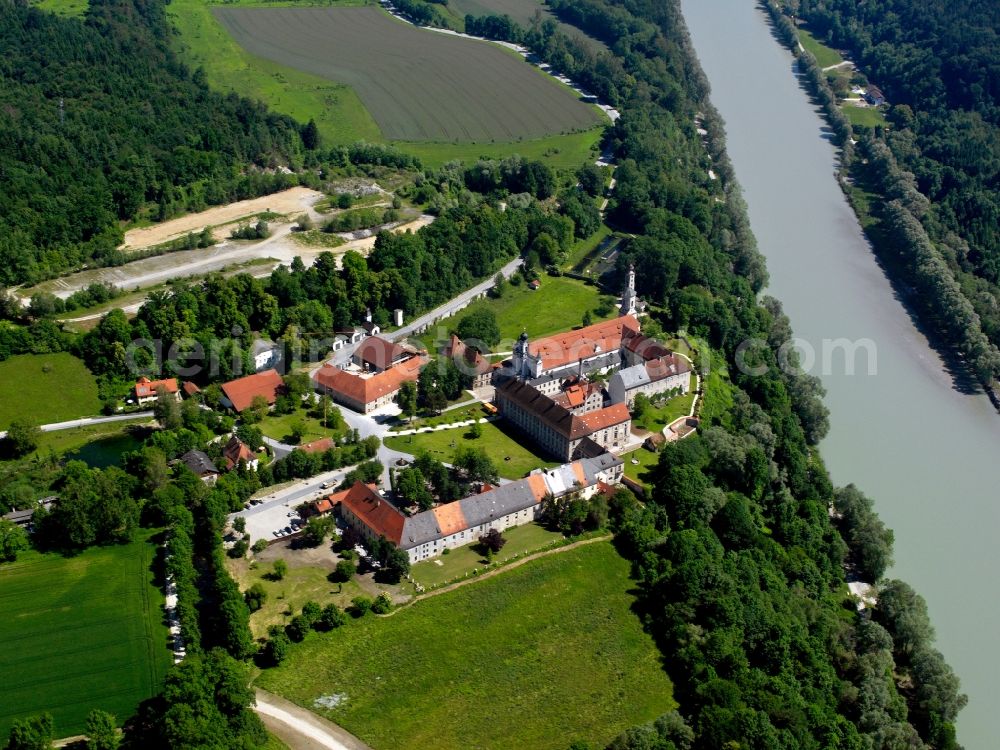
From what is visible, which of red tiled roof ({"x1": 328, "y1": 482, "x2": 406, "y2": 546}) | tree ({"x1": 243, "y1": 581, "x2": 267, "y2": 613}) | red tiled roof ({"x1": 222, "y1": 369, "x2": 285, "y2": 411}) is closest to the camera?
tree ({"x1": 243, "y1": 581, "x2": 267, "y2": 613})

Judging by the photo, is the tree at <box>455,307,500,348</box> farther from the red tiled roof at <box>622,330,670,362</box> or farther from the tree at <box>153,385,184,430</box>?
the tree at <box>153,385,184,430</box>

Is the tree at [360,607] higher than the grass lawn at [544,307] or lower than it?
higher

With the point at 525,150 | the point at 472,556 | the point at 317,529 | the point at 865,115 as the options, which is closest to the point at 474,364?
the point at 472,556

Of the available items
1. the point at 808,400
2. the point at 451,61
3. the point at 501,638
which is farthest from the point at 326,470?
the point at 451,61

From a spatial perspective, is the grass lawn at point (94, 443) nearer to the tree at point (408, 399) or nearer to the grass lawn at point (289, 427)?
the grass lawn at point (289, 427)

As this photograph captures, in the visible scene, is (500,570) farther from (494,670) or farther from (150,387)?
(150,387)

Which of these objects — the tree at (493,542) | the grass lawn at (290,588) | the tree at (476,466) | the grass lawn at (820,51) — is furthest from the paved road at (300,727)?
the grass lawn at (820,51)

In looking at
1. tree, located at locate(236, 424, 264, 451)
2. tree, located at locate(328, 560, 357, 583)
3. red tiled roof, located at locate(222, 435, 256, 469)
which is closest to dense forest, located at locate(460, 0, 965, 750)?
tree, located at locate(328, 560, 357, 583)

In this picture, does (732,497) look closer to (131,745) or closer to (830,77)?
(131,745)
